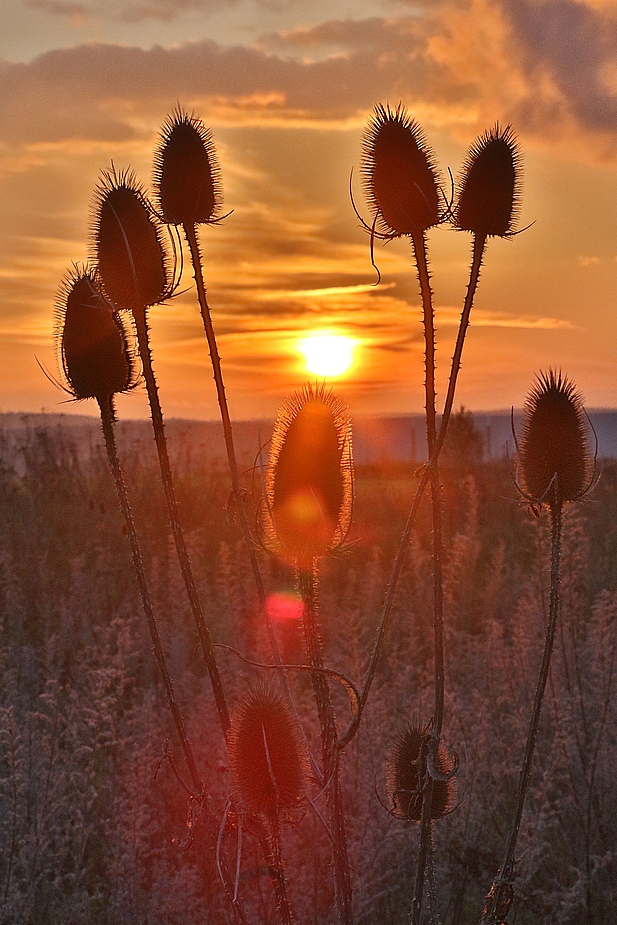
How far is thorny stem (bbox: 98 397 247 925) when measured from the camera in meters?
2.98

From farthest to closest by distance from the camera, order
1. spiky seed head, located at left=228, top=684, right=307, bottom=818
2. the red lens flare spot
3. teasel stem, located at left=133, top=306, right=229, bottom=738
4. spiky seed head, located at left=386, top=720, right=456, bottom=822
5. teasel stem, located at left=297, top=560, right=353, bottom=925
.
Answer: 1. the red lens flare spot
2. spiky seed head, located at left=386, top=720, right=456, bottom=822
3. teasel stem, located at left=133, top=306, right=229, bottom=738
4. teasel stem, located at left=297, top=560, right=353, bottom=925
5. spiky seed head, located at left=228, top=684, right=307, bottom=818

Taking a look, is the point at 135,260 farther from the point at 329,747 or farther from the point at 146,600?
the point at 329,747

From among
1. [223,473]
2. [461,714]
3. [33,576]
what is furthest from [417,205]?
[223,473]

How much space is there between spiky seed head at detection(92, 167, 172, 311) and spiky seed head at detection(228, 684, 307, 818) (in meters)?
1.53

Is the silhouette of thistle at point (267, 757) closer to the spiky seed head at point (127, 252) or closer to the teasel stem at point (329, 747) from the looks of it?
the teasel stem at point (329, 747)

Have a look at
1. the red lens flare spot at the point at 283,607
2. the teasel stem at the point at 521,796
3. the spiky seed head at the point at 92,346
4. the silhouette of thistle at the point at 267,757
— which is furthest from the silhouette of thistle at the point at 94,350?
the red lens flare spot at the point at 283,607

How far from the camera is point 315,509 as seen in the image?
288 cm

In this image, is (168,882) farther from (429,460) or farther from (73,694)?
(429,460)

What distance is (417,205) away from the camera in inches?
124

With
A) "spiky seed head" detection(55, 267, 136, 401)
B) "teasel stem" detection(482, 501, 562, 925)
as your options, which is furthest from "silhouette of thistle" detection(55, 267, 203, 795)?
"teasel stem" detection(482, 501, 562, 925)

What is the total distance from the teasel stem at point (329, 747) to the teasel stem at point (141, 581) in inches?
18.1

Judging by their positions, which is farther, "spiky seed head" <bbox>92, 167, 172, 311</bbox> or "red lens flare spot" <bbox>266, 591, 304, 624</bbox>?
"red lens flare spot" <bbox>266, 591, 304, 624</bbox>

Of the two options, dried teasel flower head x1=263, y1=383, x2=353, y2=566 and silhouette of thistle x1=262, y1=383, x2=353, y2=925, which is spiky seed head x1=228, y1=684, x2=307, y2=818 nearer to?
silhouette of thistle x1=262, y1=383, x2=353, y2=925

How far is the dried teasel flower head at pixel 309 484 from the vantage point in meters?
2.90
